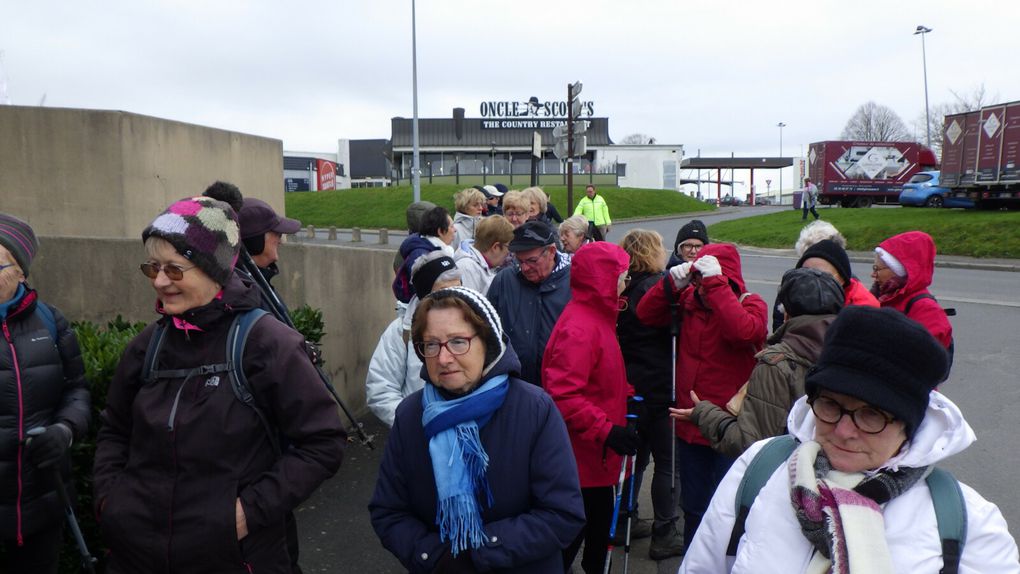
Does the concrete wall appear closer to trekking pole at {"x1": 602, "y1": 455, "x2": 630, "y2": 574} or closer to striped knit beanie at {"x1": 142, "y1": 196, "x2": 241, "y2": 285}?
striped knit beanie at {"x1": 142, "y1": 196, "x2": 241, "y2": 285}

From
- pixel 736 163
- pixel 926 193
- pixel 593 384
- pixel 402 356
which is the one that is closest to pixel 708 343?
pixel 593 384

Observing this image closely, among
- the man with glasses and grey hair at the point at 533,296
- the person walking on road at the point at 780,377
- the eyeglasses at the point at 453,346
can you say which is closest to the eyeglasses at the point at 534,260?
the man with glasses and grey hair at the point at 533,296

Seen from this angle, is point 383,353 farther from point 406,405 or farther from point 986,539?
point 986,539

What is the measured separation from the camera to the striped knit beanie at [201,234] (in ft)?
8.22

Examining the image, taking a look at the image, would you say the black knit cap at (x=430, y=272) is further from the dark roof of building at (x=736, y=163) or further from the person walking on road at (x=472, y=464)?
the dark roof of building at (x=736, y=163)

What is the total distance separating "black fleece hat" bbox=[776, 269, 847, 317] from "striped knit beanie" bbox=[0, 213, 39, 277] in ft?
Result: 10.6

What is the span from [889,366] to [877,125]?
7741 centimetres

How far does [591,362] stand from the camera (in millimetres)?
3652

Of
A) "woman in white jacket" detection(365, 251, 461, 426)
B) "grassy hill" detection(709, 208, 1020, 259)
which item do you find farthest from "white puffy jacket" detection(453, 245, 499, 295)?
"grassy hill" detection(709, 208, 1020, 259)

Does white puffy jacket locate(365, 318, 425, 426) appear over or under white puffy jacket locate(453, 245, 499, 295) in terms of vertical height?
under

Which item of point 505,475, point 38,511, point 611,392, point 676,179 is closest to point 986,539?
point 505,475

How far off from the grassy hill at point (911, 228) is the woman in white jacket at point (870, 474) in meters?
22.1

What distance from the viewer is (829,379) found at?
186 cm

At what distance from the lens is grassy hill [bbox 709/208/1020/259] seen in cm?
2131
